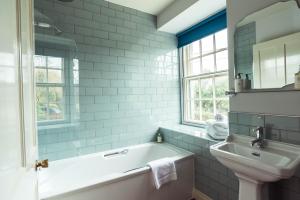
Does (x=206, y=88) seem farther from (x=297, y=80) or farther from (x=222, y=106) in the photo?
(x=297, y=80)

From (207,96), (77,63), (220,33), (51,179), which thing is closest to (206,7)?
(220,33)

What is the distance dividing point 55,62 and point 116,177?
1.50 meters

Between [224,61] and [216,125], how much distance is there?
941mm

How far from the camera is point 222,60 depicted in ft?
8.05

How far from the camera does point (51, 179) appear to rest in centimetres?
196

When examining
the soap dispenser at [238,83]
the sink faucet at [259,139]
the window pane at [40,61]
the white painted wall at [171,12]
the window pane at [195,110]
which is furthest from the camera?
the window pane at [195,110]

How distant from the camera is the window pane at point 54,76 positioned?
6.80ft

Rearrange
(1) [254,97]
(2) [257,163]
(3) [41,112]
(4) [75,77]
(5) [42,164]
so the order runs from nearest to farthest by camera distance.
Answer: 1. (5) [42,164]
2. (2) [257,163]
3. (1) [254,97]
4. (3) [41,112]
5. (4) [75,77]

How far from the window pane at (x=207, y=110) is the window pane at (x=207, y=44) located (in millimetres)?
784

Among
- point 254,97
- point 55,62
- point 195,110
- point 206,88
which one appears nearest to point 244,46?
point 254,97

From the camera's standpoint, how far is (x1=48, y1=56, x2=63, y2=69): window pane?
6.78 ft

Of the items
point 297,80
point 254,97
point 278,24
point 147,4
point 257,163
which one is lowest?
point 257,163

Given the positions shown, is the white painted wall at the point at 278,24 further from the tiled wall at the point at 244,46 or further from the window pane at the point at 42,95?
the window pane at the point at 42,95

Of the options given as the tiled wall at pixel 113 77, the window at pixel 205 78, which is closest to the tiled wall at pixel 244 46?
the window at pixel 205 78
